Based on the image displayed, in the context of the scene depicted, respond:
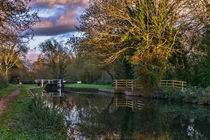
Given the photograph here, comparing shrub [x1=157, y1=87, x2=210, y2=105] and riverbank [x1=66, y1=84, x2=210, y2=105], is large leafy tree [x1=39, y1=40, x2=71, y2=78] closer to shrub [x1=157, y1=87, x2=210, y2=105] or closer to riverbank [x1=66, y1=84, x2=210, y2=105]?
riverbank [x1=66, y1=84, x2=210, y2=105]

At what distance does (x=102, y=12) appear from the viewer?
828 inches

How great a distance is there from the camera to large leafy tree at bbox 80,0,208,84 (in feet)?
64.2

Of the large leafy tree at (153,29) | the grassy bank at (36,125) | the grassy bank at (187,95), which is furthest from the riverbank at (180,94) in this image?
the grassy bank at (36,125)

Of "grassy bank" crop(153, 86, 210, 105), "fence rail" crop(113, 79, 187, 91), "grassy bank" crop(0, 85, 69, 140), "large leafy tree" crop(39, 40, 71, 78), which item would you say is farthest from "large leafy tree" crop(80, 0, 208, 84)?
"large leafy tree" crop(39, 40, 71, 78)

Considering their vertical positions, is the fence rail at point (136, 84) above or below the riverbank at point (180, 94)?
above

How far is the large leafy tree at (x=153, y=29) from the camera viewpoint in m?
19.6

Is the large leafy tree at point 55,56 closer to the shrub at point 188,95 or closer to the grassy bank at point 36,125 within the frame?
the shrub at point 188,95

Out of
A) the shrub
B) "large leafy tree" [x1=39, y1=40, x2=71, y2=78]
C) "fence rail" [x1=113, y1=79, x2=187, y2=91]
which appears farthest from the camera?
Answer: "large leafy tree" [x1=39, y1=40, x2=71, y2=78]

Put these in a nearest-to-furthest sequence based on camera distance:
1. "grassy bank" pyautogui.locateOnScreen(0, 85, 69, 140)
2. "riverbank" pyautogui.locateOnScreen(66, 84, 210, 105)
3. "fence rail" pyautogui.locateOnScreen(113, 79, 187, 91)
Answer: "grassy bank" pyautogui.locateOnScreen(0, 85, 69, 140) < "riverbank" pyautogui.locateOnScreen(66, 84, 210, 105) < "fence rail" pyautogui.locateOnScreen(113, 79, 187, 91)

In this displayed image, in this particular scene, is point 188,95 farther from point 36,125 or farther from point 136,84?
point 36,125

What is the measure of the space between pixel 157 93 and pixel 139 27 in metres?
6.21

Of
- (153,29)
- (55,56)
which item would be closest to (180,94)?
(153,29)

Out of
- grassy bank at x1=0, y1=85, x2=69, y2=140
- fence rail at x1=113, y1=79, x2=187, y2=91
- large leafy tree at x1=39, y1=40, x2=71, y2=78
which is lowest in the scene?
grassy bank at x1=0, y1=85, x2=69, y2=140

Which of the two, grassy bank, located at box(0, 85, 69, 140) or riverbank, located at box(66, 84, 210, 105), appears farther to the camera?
riverbank, located at box(66, 84, 210, 105)
